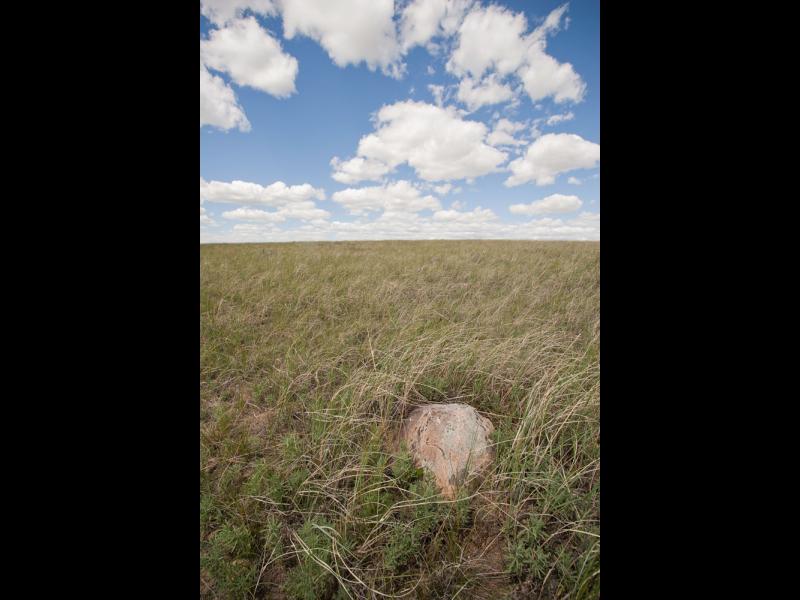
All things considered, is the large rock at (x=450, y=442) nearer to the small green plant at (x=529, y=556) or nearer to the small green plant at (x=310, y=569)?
the small green plant at (x=529, y=556)

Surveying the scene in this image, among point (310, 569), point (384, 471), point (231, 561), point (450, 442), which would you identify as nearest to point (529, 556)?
point (450, 442)

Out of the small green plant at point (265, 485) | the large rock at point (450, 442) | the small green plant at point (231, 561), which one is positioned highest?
the large rock at point (450, 442)

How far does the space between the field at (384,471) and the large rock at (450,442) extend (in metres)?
0.09

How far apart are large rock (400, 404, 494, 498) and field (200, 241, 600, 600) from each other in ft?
0.28

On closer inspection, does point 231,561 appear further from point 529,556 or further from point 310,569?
point 529,556

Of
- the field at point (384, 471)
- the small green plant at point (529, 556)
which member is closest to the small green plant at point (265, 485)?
the field at point (384, 471)

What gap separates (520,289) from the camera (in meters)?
5.74

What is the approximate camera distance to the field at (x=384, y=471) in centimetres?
134

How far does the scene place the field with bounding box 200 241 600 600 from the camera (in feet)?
4.39

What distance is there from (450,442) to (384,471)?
1.37 feet

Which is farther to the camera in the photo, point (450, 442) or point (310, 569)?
point (450, 442)

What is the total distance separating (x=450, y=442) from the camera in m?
1.84
